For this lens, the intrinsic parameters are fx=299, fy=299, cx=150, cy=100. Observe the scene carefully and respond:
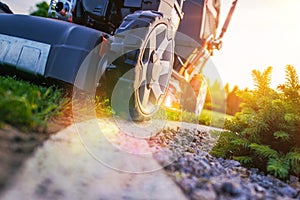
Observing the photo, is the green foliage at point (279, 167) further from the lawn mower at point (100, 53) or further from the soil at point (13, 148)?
the soil at point (13, 148)

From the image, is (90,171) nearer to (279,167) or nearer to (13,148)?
(13,148)

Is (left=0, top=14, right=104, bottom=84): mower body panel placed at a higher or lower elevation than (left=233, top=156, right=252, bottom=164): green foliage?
higher

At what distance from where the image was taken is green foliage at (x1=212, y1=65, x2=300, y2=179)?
242 centimetres

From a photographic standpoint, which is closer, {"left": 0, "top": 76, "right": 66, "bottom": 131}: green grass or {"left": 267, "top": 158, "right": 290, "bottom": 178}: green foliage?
{"left": 0, "top": 76, "right": 66, "bottom": 131}: green grass

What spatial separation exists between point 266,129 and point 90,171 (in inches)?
71.2

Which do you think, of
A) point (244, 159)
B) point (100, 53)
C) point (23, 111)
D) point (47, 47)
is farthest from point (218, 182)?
point (47, 47)

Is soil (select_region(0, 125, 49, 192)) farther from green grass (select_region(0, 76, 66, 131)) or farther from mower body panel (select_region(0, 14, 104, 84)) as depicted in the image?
mower body panel (select_region(0, 14, 104, 84))

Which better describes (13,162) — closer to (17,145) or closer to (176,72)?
(17,145)

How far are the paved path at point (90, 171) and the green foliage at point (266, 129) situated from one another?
1.07m

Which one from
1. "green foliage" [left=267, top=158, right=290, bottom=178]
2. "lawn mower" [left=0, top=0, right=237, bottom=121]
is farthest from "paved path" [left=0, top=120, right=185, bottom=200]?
"green foliage" [left=267, top=158, right=290, bottom=178]

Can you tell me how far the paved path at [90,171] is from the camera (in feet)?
4.02

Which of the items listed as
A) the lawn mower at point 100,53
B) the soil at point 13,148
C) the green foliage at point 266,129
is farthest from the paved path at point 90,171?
the green foliage at point 266,129

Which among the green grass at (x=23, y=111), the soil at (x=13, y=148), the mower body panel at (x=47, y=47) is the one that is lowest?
the soil at (x=13, y=148)

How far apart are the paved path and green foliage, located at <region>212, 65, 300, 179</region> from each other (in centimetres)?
107
